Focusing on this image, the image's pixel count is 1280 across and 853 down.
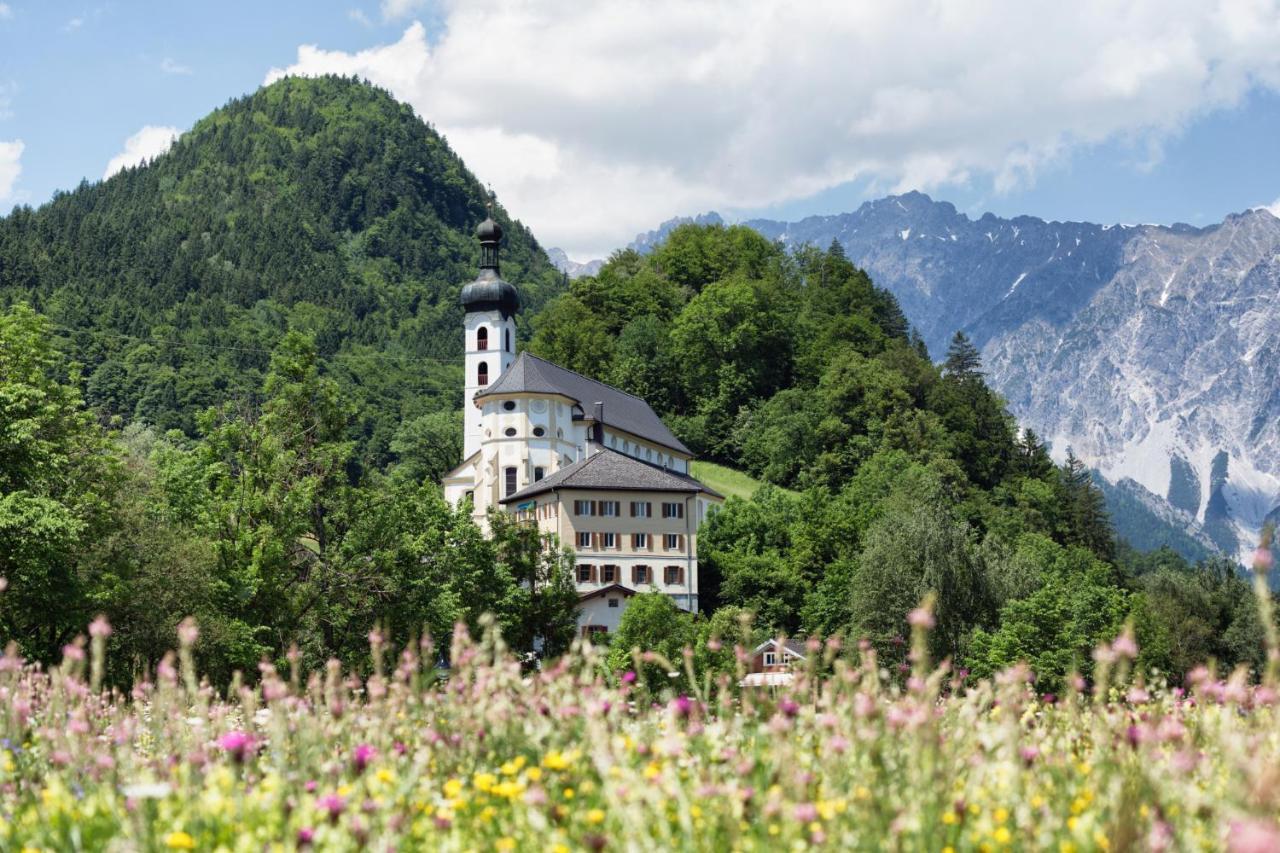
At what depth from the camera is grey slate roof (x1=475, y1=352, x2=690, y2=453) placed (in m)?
90.8

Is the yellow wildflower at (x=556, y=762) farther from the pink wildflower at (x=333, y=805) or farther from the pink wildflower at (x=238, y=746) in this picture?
the pink wildflower at (x=238, y=746)

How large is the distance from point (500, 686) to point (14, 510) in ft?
78.6

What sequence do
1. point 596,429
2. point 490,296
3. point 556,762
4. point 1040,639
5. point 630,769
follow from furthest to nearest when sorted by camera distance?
point 490,296
point 596,429
point 1040,639
point 630,769
point 556,762

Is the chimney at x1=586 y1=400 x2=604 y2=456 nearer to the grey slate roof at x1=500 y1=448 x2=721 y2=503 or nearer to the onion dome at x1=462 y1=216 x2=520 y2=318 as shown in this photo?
the grey slate roof at x1=500 y1=448 x2=721 y2=503

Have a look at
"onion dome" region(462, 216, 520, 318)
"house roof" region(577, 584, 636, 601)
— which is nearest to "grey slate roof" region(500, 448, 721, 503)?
"house roof" region(577, 584, 636, 601)

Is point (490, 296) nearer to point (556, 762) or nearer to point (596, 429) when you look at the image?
point (596, 429)

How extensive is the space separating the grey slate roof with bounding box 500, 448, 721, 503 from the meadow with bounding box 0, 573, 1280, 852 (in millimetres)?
69649

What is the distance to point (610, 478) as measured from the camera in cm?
8094

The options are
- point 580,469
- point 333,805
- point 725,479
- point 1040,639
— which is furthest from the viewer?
Result: point 725,479

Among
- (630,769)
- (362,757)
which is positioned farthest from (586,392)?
(630,769)

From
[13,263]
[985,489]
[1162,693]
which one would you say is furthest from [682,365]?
[1162,693]

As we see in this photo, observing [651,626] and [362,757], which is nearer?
[362,757]

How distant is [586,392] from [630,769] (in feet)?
300

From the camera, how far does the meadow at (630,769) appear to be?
22.3 ft
